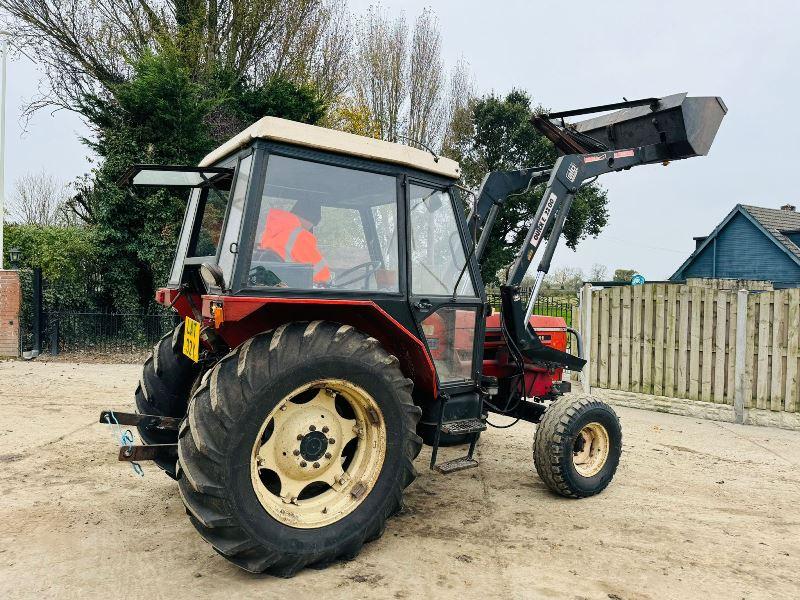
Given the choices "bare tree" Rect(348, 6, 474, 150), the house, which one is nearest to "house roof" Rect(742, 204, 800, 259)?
the house

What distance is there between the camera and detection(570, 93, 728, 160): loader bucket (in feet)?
14.8

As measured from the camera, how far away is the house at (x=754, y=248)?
80.0ft

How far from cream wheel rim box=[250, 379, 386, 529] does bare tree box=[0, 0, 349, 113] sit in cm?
1274

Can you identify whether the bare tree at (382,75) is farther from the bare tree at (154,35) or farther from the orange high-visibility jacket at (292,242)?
the orange high-visibility jacket at (292,242)

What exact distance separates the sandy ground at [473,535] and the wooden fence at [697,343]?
160cm

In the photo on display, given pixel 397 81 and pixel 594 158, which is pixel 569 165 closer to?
pixel 594 158

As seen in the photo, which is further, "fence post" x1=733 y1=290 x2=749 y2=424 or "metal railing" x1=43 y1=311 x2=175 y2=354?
"metal railing" x1=43 y1=311 x2=175 y2=354

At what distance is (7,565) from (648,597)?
3.20 meters

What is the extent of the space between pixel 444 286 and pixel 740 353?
16.8 ft

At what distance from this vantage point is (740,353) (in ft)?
22.9

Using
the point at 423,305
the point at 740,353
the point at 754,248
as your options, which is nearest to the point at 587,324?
the point at 740,353

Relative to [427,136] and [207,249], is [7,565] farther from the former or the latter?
[427,136]

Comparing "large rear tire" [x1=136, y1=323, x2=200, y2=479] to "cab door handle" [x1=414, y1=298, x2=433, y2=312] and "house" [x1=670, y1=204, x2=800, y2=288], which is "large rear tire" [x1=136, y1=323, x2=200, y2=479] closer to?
"cab door handle" [x1=414, y1=298, x2=433, y2=312]

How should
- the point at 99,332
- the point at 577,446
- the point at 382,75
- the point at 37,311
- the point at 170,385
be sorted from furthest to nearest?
the point at 382,75, the point at 99,332, the point at 37,311, the point at 577,446, the point at 170,385
